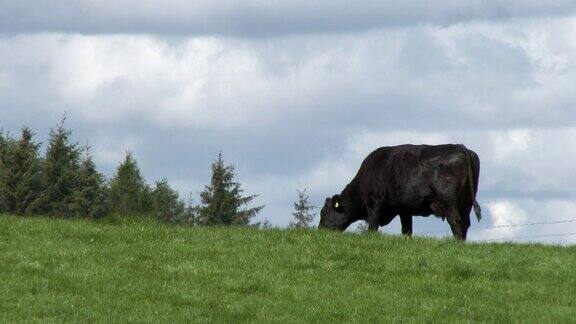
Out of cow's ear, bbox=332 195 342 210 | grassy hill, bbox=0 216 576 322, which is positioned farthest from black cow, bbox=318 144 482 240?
grassy hill, bbox=0 216 576 322

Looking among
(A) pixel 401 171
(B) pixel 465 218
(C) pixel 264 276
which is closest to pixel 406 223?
(A) pixel 401 171

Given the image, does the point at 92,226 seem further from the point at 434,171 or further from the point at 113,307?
the point at 434,171

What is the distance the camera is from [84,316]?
16.4 metres

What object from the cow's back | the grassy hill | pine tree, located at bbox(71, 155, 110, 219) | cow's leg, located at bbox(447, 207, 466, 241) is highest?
pine tree, located at bbox(71, 155, 110, 219)

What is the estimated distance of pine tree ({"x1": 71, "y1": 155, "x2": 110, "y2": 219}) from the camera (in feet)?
263

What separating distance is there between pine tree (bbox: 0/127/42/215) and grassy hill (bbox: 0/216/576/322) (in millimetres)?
59634

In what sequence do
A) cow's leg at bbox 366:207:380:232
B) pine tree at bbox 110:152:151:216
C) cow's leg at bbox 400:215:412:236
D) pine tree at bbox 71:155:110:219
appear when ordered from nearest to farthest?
cow's leg at bbox 366:207:380:232 → cow's leg at bbox 400:215:412:236 → pine tree at bbox 71:155:110:219 → pine tree at bbox 110:152:151:216

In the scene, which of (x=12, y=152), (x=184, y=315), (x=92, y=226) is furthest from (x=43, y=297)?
(x=12, y=152)

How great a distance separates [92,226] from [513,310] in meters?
9.63

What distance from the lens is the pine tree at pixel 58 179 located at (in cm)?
8256

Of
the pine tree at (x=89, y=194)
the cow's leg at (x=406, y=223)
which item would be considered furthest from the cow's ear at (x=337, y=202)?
the pine tree at (x=89, y=194)

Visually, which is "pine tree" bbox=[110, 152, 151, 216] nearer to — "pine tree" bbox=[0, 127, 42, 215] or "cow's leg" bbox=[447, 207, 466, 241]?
"pine tree" bbox=[0, 127, 42, 215]

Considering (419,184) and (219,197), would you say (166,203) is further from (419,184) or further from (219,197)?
(419,184)

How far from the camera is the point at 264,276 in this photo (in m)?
19.3
